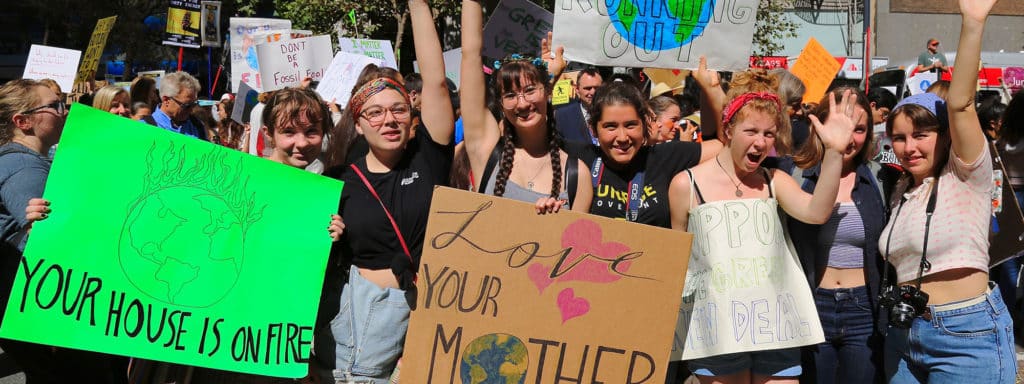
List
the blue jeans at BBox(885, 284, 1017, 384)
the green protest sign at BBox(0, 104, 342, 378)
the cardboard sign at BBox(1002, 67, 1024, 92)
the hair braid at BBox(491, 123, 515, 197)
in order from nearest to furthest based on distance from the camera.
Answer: the green protest sign at BBox(0, 104, 342, 378), the blue jeans at BBox(885, 284, 1017, 384), the hair braid at BBox(491, 123, 515, 197), the cardboard sign at BBox(1002, 67, 1024, 92)

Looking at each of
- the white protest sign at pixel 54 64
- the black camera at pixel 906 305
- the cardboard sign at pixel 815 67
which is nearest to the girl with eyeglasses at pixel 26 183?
the black camera at pixel 906 305

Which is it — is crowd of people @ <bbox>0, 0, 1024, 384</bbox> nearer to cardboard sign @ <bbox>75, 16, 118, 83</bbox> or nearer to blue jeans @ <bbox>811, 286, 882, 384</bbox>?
blue jeans @ <bbox>811, 286, 882, 384</bbox>

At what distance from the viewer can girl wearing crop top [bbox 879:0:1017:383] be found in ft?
11.5

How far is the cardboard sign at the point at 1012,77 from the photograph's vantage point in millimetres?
20656

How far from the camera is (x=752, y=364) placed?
386 cm

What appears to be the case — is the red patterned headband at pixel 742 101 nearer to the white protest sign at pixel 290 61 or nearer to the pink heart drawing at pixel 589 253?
the pink heart drawing at pixel 589 253

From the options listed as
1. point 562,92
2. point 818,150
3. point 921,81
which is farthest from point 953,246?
point 921,81

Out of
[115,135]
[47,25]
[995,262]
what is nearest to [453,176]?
[115,135]

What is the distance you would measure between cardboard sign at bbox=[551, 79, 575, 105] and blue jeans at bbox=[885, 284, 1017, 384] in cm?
456

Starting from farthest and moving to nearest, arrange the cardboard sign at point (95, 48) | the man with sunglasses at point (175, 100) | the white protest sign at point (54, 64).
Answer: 1. the cardboard sign at point (95, 48)
2. the white protest sign at point (54, 64)
3. the man with sunglasses at point (175, 100)

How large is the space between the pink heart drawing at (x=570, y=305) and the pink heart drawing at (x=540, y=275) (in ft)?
0.22

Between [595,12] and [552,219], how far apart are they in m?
2.02

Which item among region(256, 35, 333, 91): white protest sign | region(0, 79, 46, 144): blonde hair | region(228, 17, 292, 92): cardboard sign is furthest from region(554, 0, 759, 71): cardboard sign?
region(228, 17, 292, 92): cardboard sign

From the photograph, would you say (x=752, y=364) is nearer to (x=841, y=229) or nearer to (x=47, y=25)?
(x=841, y=229)
